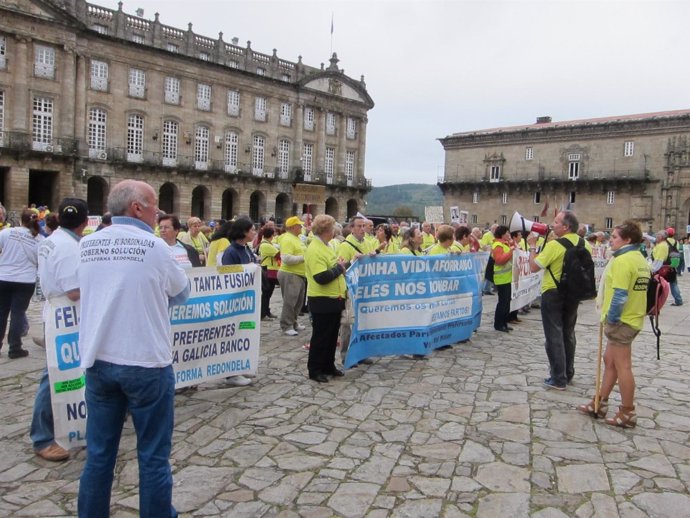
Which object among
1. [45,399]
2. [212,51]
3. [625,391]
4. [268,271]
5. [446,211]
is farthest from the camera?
[446,211]

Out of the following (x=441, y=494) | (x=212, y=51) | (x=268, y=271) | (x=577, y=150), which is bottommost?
(x=441, y=494)

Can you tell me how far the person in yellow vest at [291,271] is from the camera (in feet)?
28.6

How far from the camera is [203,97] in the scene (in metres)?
45.4

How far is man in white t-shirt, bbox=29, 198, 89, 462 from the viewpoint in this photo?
4.22m

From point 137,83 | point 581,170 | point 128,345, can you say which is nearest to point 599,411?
point 128,345

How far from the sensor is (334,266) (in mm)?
6277

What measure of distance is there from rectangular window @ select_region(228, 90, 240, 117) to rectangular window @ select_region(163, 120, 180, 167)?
5006 millimetres

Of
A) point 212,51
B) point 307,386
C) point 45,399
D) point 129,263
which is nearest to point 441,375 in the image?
point 307,386

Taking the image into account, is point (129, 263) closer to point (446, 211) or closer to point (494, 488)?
point (494, 488)

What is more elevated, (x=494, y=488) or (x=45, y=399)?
(x=45, y=399)

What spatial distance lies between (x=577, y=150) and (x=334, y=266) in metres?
54.8

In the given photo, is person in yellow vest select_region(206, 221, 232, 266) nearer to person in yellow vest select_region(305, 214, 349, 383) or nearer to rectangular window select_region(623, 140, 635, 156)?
person in yellow vest select_region(305, 214, 349, 383)

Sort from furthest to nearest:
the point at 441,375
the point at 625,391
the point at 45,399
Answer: the point at 441,375 → the point at 625,391 → the point at 45,399

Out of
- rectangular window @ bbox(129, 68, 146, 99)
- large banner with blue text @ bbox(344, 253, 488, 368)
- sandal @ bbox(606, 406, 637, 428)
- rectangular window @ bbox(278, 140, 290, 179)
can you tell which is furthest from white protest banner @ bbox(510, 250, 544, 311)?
rectangular window @ bbox(278, 140, 290, 179)
